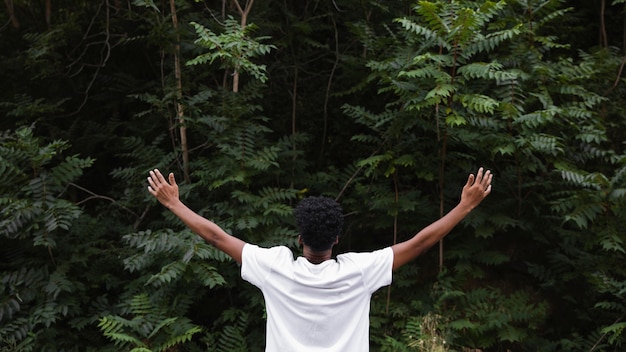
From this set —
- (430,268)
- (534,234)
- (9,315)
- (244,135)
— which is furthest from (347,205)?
(9,315)

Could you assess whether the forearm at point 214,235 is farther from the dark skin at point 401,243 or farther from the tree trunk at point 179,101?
the tree trunk at point 179,101

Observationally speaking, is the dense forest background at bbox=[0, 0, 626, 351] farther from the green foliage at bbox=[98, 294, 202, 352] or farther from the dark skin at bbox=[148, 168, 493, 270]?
the dark skin at bbox=[148, 168, 493, 270]

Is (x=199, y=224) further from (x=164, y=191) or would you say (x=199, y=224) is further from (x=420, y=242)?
(x=420, y=242)

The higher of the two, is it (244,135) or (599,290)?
(244,135)

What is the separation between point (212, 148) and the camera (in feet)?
23.8

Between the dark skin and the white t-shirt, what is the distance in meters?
0.10

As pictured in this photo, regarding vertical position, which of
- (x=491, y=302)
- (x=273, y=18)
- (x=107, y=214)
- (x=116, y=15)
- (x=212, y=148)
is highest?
(x=273, y=18)

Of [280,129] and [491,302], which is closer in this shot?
[491,302]

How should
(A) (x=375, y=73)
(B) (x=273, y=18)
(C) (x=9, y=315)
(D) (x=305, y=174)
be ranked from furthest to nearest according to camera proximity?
(B) (x=273, y=18) → (D) (x=305, y=174) → (A) (x=375, y=73) → (C) (x=9, y=315)

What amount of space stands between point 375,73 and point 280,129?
2.03m

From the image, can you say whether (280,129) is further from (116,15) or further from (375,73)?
(116,15)

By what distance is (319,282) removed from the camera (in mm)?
2559

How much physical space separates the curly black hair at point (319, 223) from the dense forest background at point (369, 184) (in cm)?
308

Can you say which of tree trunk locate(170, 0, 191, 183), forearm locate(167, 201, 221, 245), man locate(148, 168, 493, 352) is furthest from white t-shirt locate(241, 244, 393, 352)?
tree trunk locate(170, 0, 191, 183)
